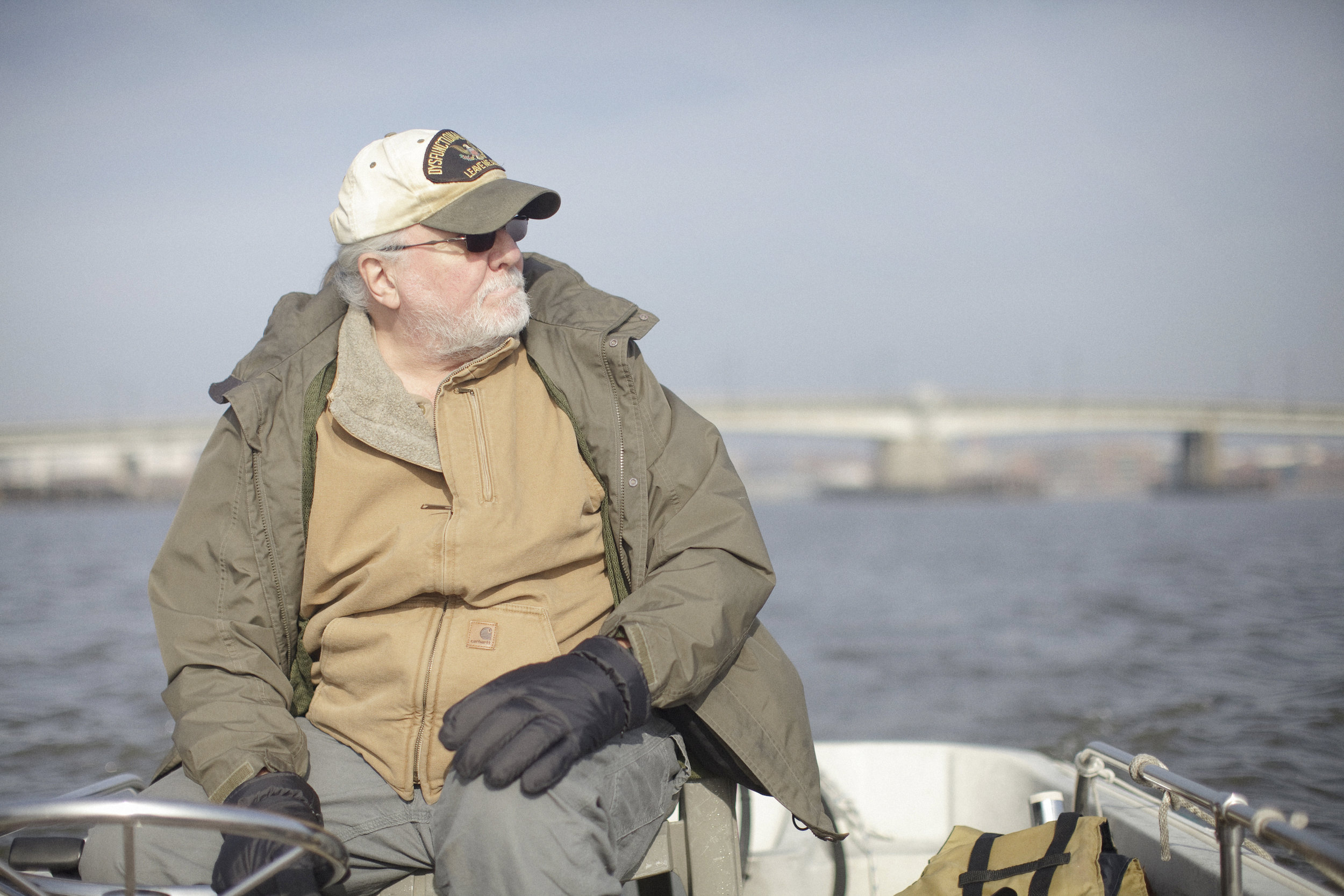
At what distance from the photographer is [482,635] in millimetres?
2076

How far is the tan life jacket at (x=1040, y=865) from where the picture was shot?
6.91 feet

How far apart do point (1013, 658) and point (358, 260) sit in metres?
11.7

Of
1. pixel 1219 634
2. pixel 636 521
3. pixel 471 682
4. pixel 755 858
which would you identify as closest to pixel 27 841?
pixel 471 682

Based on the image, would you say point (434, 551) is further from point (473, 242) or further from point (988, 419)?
point (988, 419)

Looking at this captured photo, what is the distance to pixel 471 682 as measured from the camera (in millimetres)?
2035

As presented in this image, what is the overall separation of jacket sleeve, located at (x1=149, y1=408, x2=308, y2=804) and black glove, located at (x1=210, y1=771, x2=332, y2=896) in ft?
0.34

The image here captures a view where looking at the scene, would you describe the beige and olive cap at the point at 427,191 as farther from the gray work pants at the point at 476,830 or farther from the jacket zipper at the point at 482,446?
the gray work pants at the point at 476,830

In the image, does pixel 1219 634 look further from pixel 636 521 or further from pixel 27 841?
pixel 27 841

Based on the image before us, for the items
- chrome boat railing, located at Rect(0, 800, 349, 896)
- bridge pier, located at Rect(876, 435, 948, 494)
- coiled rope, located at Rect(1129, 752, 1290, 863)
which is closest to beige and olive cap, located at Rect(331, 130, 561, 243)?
chrome boat railing, located at Rect(0, 800, 349, 896)

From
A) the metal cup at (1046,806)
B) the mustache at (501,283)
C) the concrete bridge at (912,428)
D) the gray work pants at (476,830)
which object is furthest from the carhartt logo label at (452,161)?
the concrete bridge at (912,428)

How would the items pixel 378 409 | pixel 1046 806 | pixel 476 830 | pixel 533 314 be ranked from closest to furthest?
pixel 476 830 → pixel 378 409 → pixel 533 314 → pixel 1046 806

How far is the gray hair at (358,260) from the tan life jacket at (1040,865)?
2013 mm

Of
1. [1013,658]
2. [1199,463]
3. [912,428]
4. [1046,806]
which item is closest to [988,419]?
[912,428]

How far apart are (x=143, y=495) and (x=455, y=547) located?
7219cm
